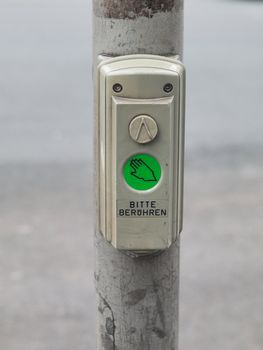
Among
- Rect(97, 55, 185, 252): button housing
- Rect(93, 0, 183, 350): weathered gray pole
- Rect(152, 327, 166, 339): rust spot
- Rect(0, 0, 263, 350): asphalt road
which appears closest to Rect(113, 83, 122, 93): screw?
Rect(97, 55, 185, 252): button housing

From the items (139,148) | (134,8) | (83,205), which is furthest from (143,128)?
(83,205)

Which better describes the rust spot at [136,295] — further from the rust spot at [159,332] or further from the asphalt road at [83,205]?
the asphalt road at [83,205]

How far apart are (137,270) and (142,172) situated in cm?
29

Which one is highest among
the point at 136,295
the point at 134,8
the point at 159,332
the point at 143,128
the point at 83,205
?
the point at 134,8

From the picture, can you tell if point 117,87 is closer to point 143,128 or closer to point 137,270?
point 143,128

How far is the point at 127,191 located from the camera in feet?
6.07

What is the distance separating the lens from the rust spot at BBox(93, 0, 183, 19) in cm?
188

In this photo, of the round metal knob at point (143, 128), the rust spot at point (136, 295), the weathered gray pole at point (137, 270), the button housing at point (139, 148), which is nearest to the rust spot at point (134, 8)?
the weathered gray pole at point (137, 270)

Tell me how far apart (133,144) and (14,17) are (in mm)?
16019

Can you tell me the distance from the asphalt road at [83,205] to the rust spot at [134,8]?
105 inches

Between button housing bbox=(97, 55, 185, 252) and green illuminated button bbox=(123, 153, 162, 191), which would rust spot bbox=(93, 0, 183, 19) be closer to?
button housing bbox=(97, 55, 185, 252)

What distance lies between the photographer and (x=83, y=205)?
6.09 meters

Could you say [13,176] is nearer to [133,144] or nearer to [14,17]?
[133,144]

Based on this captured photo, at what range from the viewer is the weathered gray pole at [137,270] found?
74.3 inches
